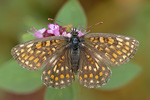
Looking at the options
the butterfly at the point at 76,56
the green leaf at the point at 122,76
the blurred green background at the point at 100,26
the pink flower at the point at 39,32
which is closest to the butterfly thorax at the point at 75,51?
the butterfly at the point at 76,56

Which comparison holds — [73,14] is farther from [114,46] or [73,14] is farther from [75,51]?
[114,46]

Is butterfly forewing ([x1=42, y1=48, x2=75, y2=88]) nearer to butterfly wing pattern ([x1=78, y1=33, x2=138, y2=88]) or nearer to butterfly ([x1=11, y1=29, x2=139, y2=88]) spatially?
butterfly ([x1=11, y1=29, x2=139, y2=88])

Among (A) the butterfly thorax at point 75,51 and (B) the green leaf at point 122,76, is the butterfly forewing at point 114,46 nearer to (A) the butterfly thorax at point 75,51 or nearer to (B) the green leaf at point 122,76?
(A) the butterfly thorax at point 75,51

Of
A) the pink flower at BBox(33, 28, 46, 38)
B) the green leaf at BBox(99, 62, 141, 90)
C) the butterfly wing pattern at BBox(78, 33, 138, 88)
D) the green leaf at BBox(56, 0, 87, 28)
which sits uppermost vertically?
the green leaf at BBox(56, 0, 87, 28)

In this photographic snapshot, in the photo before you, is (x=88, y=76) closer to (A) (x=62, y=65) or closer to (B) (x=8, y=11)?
(A) (x=62, y=65)

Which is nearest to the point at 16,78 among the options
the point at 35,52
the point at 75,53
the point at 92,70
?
the point at 35,52

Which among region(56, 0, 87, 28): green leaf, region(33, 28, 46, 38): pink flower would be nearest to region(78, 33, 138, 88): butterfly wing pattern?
region(33, 28, 46, 38): pink flower
